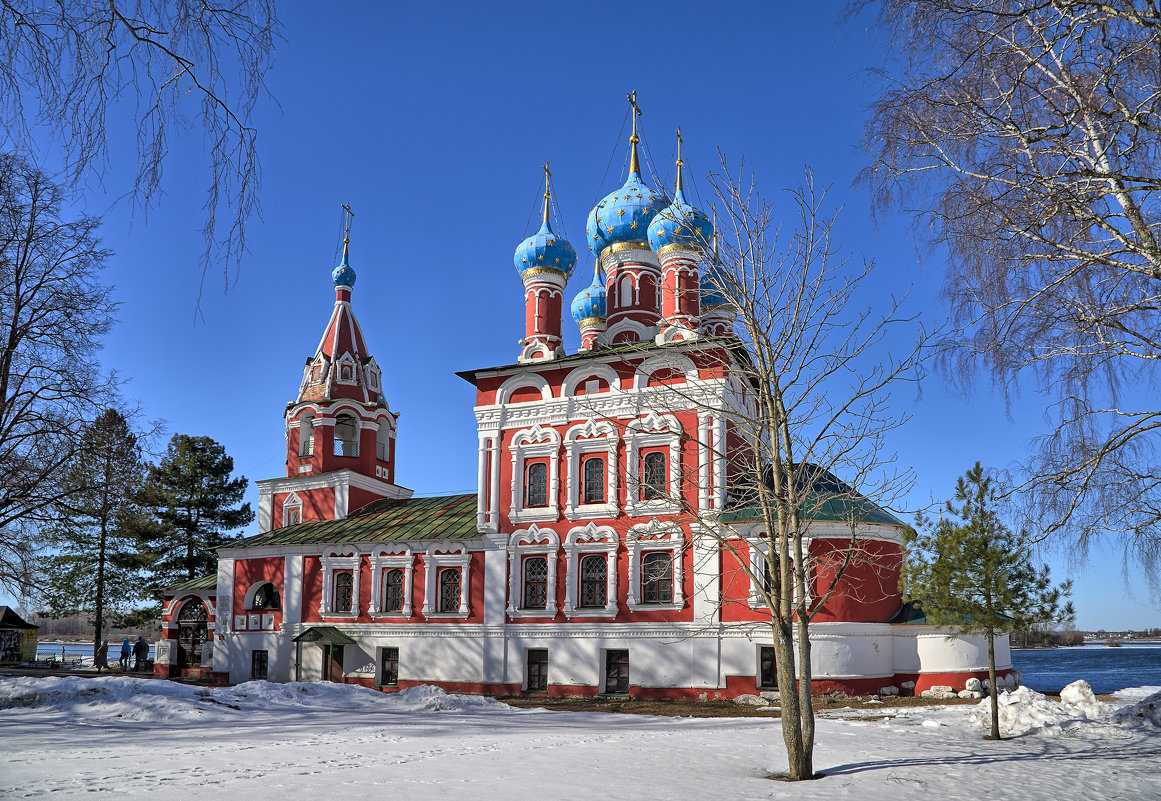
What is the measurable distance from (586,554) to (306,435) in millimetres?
12858

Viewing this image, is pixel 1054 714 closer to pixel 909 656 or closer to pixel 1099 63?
pixel 909 656

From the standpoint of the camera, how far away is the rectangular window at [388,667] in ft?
90.7

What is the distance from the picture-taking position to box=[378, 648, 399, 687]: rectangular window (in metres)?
27.6

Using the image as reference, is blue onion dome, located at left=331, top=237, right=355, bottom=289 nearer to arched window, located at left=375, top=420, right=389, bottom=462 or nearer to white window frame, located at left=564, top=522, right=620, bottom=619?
arched window, located at left=375, top=420, right=389, bottom=462

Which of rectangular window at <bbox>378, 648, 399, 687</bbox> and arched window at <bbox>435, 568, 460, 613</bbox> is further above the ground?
arched window at <bbox>435, 568, 460, 613</bbox>

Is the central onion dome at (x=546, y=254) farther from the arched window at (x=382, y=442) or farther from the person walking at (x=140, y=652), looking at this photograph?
the person walking at (x=140, y=652)

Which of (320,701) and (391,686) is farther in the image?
(391,686)

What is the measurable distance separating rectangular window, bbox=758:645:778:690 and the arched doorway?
20449 mm

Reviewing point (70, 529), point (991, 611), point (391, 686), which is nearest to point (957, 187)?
point (991, 611)

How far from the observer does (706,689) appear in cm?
2311

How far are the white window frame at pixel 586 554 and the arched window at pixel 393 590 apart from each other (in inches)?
227

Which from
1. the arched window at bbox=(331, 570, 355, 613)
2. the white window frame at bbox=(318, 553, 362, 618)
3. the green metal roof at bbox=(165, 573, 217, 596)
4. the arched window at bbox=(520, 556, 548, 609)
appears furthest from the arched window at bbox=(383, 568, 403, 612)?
the green metal roof at bbox=(165, 573, 217, 596)

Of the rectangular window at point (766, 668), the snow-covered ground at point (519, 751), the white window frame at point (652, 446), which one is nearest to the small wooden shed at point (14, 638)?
the snow-covered ground at point (519, 751)

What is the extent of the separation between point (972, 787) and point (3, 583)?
15857 millimetres
